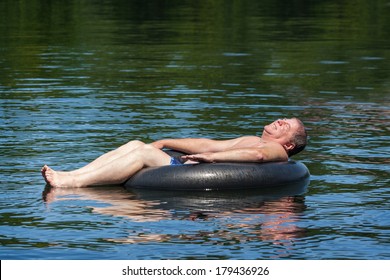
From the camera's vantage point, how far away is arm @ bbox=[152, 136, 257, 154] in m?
14.1

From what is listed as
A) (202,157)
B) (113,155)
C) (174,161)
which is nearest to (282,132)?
(202,157)

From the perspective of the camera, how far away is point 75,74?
84.2ft

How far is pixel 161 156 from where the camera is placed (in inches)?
541

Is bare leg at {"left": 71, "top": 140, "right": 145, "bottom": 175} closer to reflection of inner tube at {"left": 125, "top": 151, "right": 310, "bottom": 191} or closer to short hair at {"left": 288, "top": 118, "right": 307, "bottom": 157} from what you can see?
reflection of inner tube at {"left": 125, "top": 151, "right": 310, "bottom": 191}

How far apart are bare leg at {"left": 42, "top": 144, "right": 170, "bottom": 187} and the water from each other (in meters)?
0.13

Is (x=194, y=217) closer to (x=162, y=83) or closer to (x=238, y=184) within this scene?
(x=238, y=184)

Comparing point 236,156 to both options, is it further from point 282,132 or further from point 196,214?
point 196,214

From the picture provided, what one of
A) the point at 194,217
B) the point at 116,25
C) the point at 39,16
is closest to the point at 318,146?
the point at 194,217

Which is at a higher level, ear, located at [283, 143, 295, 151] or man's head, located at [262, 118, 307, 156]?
man's head, located at [262, 118, 307, 156]

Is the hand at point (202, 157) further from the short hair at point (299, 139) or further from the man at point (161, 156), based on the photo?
the short hair at point (299, 139)

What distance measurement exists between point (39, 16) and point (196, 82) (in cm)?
2270

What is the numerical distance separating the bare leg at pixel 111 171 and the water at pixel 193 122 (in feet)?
0.41

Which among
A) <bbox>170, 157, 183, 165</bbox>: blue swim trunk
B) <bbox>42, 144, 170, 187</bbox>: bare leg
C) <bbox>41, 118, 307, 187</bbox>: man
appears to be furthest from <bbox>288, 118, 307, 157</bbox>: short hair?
<bbox>42, 144, 170, 187</bbox>: bare leg

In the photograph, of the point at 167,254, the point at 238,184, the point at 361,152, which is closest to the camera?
the point at 167,254
